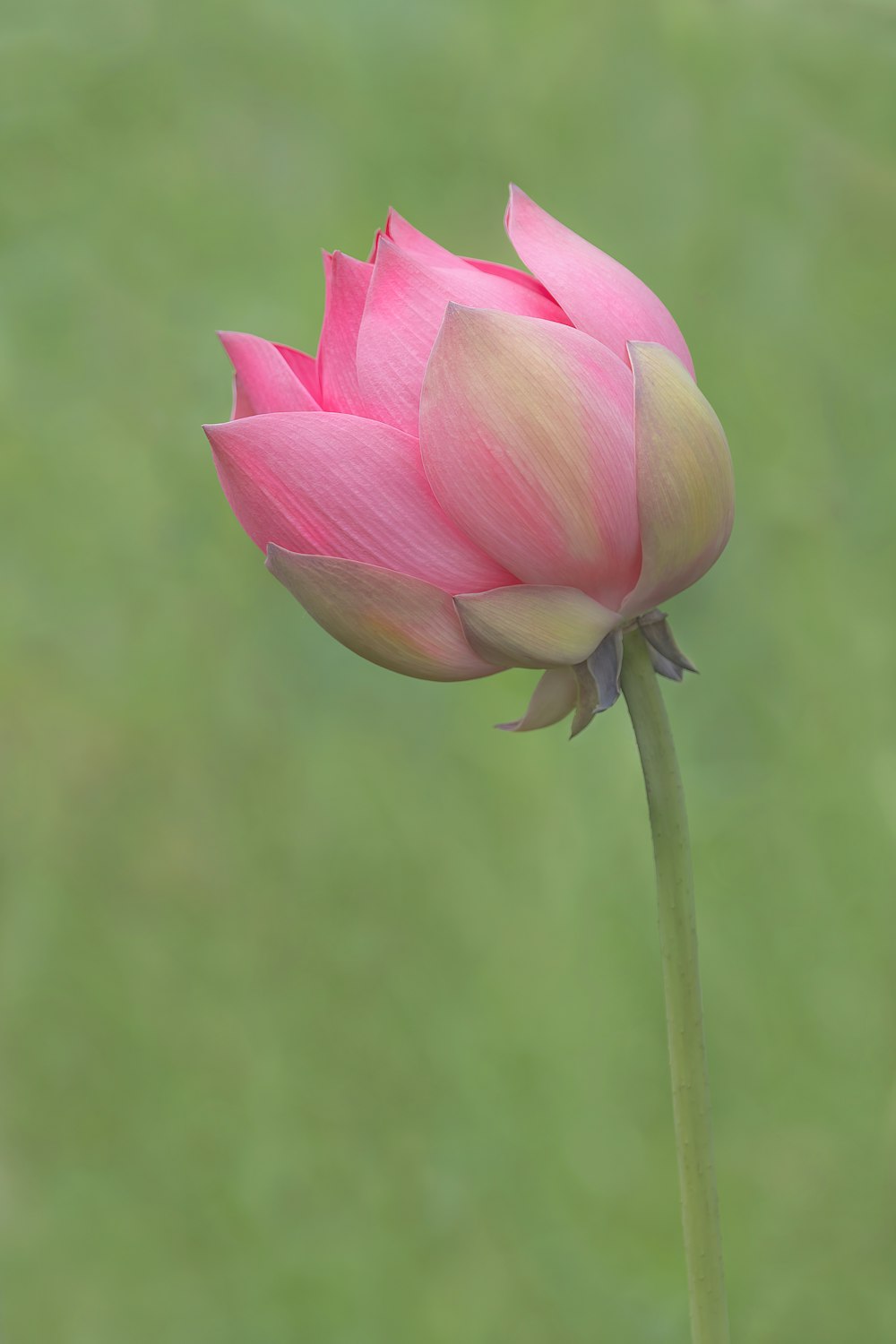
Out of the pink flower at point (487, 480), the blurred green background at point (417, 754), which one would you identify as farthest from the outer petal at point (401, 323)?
the blurred green background at point (417, 754)

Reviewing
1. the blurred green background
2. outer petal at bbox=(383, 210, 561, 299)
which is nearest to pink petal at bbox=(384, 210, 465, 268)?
outer petal at bbox=(383, 210, 561, 299)

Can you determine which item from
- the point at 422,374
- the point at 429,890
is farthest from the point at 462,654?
the point at 429,890

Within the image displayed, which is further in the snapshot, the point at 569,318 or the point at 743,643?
the point at 743,643

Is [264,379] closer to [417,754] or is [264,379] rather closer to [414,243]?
[414,243]

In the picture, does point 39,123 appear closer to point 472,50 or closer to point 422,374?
point 472,50

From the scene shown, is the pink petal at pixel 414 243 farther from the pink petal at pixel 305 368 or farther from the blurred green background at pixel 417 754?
the blurred green background at pixel 417 754
